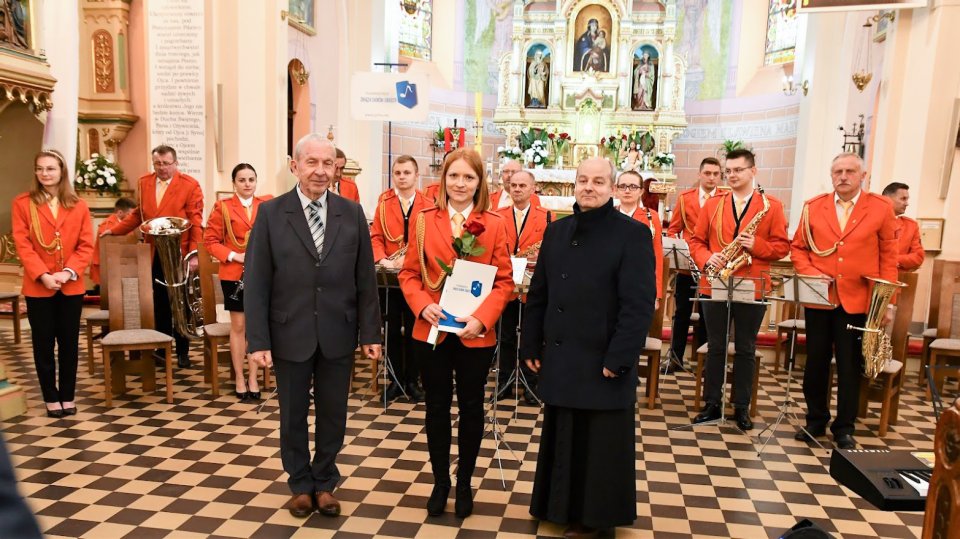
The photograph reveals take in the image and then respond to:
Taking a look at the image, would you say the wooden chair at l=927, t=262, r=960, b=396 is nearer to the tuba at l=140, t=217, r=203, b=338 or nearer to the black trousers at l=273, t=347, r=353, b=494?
the black trousers at l=273, t=347, r=353, b=494

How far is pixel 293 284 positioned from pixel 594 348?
1.43 meters

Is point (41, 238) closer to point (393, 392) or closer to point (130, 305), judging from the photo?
point (130, 305)

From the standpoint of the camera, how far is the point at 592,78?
50.7 feet

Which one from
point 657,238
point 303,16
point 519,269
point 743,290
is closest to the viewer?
point 519,269

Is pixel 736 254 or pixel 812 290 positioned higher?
pixel 736 254

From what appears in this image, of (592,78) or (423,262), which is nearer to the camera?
(423,262)

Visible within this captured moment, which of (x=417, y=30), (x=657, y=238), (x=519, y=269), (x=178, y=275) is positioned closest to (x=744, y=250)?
(x=657, y=238)

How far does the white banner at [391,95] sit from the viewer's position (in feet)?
26.0

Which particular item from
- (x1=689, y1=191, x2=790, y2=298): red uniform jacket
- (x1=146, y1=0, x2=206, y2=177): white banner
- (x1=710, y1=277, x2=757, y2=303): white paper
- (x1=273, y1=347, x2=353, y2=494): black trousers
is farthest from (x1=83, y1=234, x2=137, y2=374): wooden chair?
(x1=710, y1=277, x2=757, y2=303): white paper

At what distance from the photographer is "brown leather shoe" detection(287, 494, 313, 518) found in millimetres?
3432

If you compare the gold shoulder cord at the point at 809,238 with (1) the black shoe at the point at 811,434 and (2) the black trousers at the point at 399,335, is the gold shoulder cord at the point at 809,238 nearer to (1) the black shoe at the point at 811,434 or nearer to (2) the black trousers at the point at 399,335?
(1) the black shoe at the point at 811,434

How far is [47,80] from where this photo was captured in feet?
21.9

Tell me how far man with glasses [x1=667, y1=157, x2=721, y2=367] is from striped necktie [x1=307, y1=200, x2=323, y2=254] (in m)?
3.97

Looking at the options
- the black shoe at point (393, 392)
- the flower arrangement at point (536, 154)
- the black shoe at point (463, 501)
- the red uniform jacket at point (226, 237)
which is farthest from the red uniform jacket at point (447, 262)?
the flower arrangement at point (536, 154)
